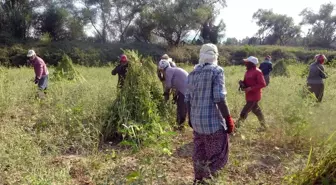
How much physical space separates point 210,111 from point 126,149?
5.80ft

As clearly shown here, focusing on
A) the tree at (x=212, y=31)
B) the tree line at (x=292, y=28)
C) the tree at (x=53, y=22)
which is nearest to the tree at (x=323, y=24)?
the tree line at (x=292, y=28)

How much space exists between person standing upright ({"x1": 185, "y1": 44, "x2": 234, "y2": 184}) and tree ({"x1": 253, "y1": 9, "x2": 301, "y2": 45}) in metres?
52.5

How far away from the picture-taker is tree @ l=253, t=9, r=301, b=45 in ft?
168

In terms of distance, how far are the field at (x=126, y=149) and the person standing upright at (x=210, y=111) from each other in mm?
239

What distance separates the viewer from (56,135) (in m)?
4.36

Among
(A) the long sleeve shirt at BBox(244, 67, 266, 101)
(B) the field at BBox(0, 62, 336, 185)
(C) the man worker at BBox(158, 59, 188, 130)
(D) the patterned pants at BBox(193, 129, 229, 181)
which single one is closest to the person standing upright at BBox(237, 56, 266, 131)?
(A) the long sleeve shirt at BBox(244, 67, 266, 101)

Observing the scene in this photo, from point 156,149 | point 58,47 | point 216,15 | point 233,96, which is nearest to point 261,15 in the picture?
point 216,15

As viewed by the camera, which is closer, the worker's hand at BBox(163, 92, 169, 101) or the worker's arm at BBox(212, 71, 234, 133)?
the worker's arm at BBox(212, 71, 234, 133)

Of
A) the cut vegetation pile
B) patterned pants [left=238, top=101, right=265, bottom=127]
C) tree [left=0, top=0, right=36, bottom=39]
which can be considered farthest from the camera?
tree [left=0, top=0, right=36, bottom=39]

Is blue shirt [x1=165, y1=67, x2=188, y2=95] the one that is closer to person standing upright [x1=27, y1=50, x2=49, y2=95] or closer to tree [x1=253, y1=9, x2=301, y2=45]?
person standing upright [x1=27, y1=50, x2=49, y2=95]

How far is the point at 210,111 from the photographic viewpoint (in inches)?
117

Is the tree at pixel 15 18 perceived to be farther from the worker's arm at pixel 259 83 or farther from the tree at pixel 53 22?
the worker's arm at pixel 259 83

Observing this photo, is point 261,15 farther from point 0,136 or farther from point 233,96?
point 0,136

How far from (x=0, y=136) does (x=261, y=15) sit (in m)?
54.1
